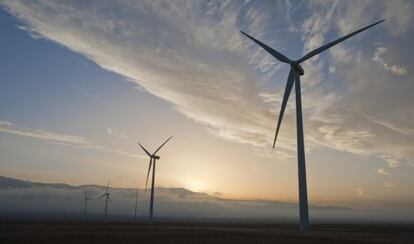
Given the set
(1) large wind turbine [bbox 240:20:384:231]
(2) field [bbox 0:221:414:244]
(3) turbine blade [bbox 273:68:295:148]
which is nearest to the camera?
(2) field [bbox 0:221:414:244]

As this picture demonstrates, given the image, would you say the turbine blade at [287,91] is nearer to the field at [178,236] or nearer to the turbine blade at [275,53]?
the turbine blade at [275,53]

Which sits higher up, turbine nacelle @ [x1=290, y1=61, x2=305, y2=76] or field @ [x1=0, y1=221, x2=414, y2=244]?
turbine nacelle @ [x1=290, y1=61, x2=305, y2=76]

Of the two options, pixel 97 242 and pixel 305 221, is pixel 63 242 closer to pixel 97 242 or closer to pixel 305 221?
pixel 97 242

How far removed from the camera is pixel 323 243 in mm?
46188

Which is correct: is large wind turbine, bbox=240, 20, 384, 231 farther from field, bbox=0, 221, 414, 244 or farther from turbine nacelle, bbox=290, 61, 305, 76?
field, bbox=0, 221, 414, 244

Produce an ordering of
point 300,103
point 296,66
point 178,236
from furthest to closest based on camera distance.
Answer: point 296,66 < point 300,103 < point 178,236

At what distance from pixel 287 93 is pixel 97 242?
4508 cm

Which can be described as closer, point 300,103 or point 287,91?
point 300,103

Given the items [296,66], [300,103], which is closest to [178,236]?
[300,103]

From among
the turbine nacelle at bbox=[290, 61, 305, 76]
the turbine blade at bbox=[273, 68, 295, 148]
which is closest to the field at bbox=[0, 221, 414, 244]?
the turbine blade at bbox=[273, 68, 295, 148]

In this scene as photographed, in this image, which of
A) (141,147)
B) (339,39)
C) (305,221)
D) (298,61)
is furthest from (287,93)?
(141,147)

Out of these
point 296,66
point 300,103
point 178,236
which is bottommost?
point 178,236

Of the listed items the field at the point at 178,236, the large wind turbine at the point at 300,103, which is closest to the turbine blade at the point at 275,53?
the large wind turbine at the point at 300,103

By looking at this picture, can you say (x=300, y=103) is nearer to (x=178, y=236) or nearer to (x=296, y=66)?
(x=296, y=66)
